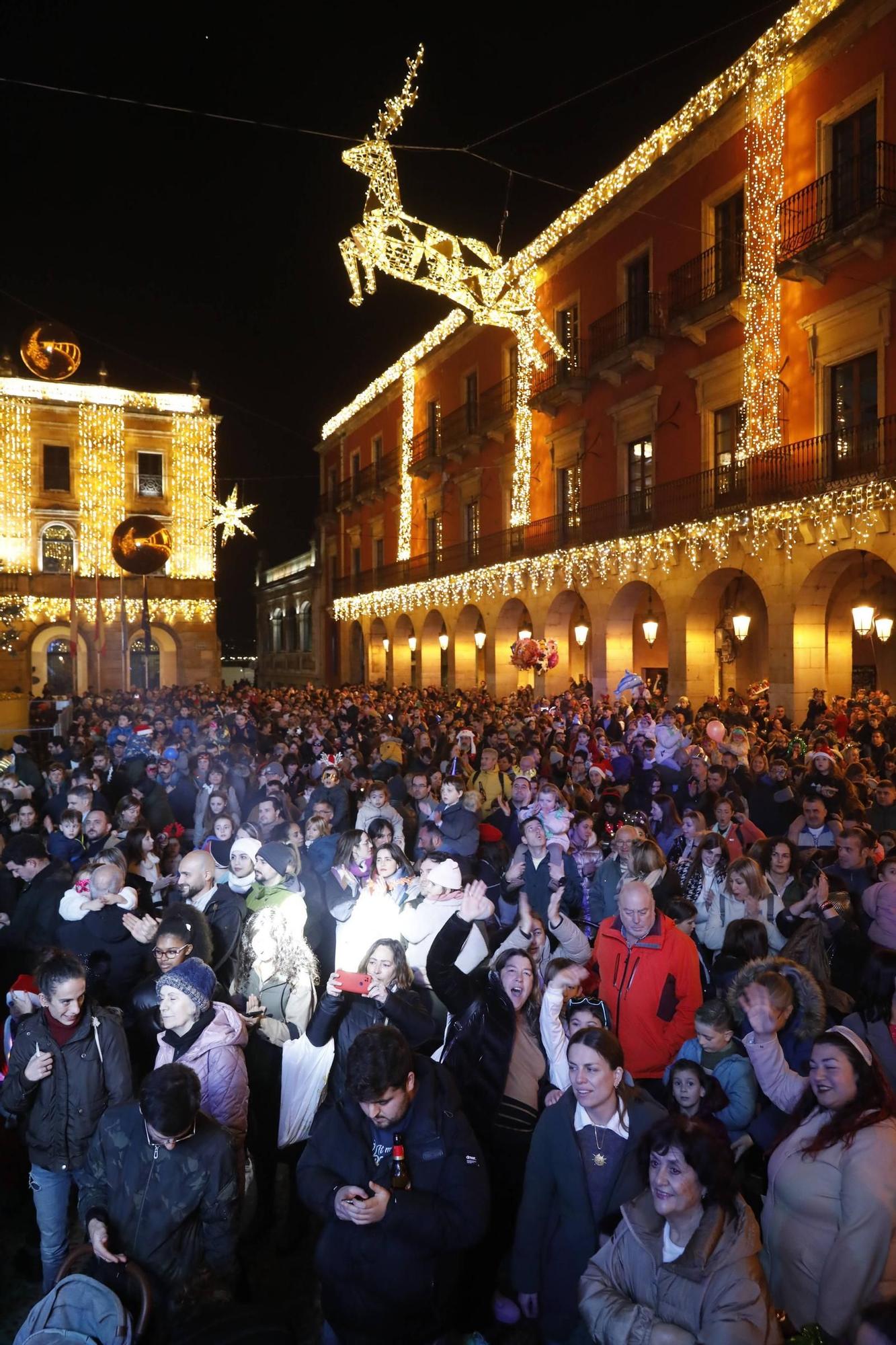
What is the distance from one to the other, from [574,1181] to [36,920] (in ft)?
11.7

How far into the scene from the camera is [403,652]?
3400 cm

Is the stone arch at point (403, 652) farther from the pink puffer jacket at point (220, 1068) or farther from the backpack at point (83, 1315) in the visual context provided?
the backpack at point (83, 1315)

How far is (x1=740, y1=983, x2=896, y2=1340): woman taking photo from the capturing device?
2492 millimetres

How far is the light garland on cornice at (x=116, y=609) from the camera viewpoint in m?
35.2

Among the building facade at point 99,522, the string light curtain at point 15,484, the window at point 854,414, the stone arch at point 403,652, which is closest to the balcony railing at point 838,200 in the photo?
the window at point 854,414

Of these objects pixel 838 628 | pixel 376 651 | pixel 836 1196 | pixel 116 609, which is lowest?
pixel 836 1196

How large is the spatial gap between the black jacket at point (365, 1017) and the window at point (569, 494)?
19.4 m

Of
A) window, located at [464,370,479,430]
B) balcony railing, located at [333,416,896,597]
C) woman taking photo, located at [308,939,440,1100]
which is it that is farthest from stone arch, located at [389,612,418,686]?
woman taking photo, located at [308,939,440,1100]

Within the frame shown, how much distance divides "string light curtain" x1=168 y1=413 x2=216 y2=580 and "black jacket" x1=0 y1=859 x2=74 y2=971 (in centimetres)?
3375

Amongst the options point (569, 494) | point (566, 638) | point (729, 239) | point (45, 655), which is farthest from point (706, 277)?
point (45, 655)

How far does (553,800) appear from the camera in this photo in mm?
6742

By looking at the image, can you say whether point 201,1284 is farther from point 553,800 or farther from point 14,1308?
point 553,800

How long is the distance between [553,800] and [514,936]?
279 cm

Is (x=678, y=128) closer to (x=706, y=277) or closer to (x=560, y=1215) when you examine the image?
(x=706, y=277)
